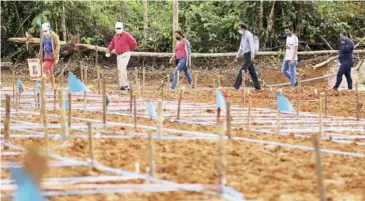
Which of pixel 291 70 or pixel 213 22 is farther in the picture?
pixel 213 22

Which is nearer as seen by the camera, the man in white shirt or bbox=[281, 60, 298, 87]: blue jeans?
the man in white shirt

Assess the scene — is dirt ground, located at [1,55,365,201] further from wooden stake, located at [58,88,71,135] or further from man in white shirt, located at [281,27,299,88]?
man in white shirt, located at [281,27,299,88]

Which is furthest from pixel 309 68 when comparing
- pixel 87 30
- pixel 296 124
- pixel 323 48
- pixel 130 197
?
pixel 130 197

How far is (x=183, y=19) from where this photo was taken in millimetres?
18750

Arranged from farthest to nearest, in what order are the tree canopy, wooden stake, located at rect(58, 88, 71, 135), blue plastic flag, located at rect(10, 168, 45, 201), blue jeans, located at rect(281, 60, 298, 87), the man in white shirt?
the tree canopy
blue jeans, located at rect(281, 60, 298, 87)
the man in white shirt
wooden stake, located at rect(58, 88, 71, 135)
blue plastic flag, located at rect(10, 168, 45, 201)

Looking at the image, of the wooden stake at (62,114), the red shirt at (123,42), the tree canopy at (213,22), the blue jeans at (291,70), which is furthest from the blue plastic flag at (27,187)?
the tree canopy at (213,22)

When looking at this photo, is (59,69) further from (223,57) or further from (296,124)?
(296,124)

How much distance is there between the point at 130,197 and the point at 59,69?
46.3 feet

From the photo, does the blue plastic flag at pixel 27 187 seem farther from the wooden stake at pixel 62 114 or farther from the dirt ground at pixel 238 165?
the wooden stake at pixel 62 114

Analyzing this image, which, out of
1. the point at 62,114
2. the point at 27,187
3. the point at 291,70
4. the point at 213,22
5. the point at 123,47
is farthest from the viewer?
the point at 213,22

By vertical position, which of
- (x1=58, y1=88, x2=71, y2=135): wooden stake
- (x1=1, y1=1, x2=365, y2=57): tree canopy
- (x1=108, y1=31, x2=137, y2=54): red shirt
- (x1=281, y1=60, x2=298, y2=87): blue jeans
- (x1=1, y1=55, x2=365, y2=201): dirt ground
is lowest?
(x1=1, y1=55, x2=365, y2=201): dirt ground

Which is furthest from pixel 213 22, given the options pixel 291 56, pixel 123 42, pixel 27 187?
pixel 27 187

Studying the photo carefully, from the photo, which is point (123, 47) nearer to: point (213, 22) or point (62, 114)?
point (62, 114)

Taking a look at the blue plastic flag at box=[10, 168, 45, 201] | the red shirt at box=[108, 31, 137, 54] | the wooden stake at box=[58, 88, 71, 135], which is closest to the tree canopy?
the red shirt at box=[108, 31, 137, 54]
